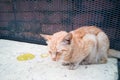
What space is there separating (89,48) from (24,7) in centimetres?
156

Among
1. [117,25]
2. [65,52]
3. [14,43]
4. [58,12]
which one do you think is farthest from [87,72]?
[14,43]

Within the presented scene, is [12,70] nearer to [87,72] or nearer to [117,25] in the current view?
[87,72]

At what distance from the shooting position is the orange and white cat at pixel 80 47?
219cm

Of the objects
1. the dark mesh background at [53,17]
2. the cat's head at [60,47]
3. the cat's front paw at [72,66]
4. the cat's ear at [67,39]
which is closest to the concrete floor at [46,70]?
the cat's front paw at [72,66]

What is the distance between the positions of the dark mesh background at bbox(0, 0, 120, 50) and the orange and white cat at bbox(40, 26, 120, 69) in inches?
15.7

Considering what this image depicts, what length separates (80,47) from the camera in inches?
94.9

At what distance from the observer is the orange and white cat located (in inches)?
86.2

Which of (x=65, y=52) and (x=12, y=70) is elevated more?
(x=65, y=52)

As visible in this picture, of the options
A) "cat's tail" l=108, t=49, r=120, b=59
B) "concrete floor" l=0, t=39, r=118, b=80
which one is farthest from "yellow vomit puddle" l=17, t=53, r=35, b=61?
"cat's tail" l=108, t=49, r=120, b=59

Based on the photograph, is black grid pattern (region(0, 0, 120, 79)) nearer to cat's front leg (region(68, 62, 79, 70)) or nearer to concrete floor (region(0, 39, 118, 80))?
concrete floor (region(0, 39, 118, 80))

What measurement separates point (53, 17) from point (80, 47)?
3.49ft

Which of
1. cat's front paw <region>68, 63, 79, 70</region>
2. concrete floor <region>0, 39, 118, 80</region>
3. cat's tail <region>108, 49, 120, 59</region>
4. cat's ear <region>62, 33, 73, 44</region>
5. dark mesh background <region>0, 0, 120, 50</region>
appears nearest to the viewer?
cat's ear <region>62, 33, 73, 44</region>

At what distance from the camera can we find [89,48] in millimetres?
2461

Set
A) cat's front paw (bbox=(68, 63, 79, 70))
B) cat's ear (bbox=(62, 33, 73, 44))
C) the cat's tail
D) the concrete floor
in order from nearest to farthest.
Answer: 1. cat's ear (bbox=(62, 33, 73, 44))
2. the concrete floor
3. cat's front paw (bbox=(68, 63, 79, 70))
4. the cat's tail
